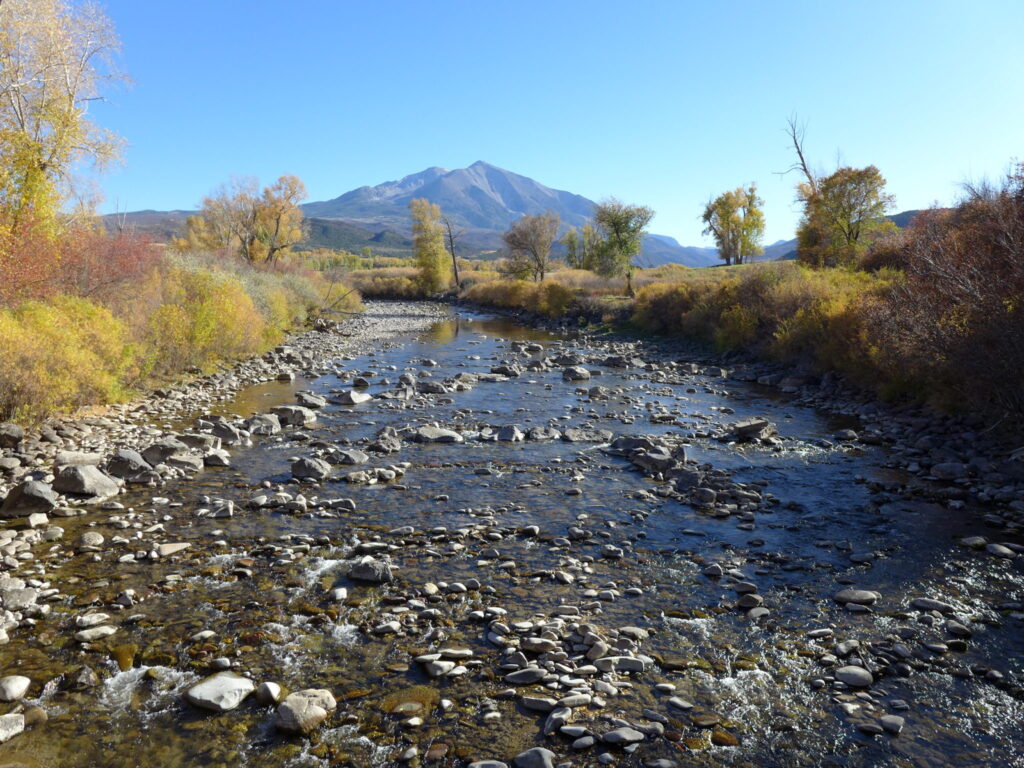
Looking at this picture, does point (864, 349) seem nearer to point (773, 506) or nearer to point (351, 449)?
point (773, 506)

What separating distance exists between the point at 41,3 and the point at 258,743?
20.9 meters

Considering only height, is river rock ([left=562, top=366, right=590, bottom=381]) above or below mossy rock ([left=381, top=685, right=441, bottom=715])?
above

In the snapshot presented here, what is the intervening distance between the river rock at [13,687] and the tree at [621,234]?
154 ft

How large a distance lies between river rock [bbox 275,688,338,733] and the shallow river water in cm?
10

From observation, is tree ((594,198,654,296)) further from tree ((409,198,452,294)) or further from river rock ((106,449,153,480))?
river rock ((106,449,153,480))

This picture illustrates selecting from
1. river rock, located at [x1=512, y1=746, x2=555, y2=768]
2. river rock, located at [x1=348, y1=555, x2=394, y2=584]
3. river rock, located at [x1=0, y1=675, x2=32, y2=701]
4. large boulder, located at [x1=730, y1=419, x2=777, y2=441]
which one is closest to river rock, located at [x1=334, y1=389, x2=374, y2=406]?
large boulder, located at [x1=730, y1=419, x2=777, y2=441]

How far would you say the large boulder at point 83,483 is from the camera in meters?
9.46

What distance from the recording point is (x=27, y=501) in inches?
343

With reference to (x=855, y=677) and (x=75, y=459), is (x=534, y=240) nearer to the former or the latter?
(x=75, y=459)

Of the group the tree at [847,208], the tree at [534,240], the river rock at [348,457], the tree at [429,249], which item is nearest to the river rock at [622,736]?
the river rock at [348,457]

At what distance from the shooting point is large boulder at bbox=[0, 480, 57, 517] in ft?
28.4

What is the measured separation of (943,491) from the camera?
1033 centimetres

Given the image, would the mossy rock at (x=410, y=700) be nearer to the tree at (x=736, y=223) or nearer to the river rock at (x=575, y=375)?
the river rock at (x=575, y=375)

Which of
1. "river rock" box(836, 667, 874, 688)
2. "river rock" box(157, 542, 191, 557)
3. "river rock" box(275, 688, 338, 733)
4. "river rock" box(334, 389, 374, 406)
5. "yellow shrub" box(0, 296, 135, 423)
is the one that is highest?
"yellow shrub" box(0, 296, 135, 423)
